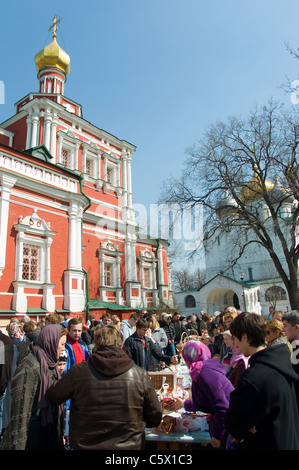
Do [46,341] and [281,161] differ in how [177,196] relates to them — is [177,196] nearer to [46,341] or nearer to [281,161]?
[281,161]

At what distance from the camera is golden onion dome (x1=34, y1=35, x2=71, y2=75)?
73.7 feet

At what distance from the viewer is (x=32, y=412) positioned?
2930 millimetres

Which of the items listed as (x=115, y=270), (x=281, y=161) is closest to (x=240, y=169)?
(x=281, y=161)

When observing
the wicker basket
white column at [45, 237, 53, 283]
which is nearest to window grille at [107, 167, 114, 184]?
white column at [45, 237, 53, 283]

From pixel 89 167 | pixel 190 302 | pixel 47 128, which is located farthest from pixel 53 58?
pixel 190 302

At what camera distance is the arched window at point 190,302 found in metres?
36.6

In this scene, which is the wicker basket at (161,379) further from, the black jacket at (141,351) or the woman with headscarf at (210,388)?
the woman with headscarf at (210,388)

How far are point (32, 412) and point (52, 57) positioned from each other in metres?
24.6

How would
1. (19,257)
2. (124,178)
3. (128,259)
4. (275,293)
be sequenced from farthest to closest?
(275,293) < (124,178) < (128,259) < (19,257)

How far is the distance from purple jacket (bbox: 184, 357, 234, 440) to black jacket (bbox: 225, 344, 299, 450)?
0.50 metres

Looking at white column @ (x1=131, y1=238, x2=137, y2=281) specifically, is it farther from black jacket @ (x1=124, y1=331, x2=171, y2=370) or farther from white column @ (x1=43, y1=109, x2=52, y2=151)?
black jacket @ (x1=124, y1=331, x2=171, y2=370)

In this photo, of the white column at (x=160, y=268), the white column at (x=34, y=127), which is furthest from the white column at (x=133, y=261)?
the white column at (x=34, y=127)

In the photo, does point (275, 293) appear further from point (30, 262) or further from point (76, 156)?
point (30, 262)
